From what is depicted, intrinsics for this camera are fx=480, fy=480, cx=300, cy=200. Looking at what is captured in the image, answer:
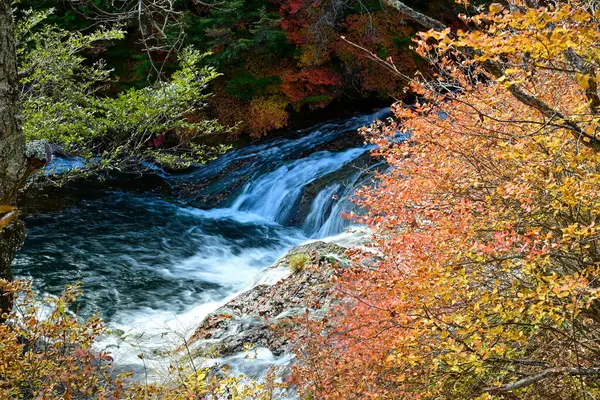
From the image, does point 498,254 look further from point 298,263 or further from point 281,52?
point 281,52

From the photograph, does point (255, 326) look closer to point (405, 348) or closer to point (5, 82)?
point (405, 348)

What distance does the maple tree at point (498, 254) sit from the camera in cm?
241

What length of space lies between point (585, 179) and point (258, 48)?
12740 mm

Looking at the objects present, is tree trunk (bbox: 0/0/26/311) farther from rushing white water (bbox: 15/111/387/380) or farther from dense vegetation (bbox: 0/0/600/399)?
rushing white water (bbox: 15/111/387/380)

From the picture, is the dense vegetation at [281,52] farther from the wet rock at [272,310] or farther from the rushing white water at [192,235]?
the wet rock at [272,310]

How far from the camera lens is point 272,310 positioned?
20.9 ft

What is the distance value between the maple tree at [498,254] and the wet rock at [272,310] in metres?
1.08

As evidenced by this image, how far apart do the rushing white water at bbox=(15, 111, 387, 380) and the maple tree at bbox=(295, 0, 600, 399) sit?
6.97 ft

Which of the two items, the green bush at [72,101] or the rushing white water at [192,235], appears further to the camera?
the rushing white water at [192,235]

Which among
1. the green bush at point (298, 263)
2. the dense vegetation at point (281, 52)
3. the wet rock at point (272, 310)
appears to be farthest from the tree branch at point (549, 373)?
the dense vegetation at point (281, 52)

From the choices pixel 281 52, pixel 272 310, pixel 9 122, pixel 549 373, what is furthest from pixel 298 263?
pixel 281 52

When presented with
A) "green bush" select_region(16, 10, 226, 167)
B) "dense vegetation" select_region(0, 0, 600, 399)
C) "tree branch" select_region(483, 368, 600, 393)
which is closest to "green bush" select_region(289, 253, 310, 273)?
"dense vegetation" select_region(0, 0, 600, 399)

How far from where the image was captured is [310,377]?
4.04 meters

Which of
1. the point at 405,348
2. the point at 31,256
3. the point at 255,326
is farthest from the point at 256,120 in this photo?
the point at 405,348
